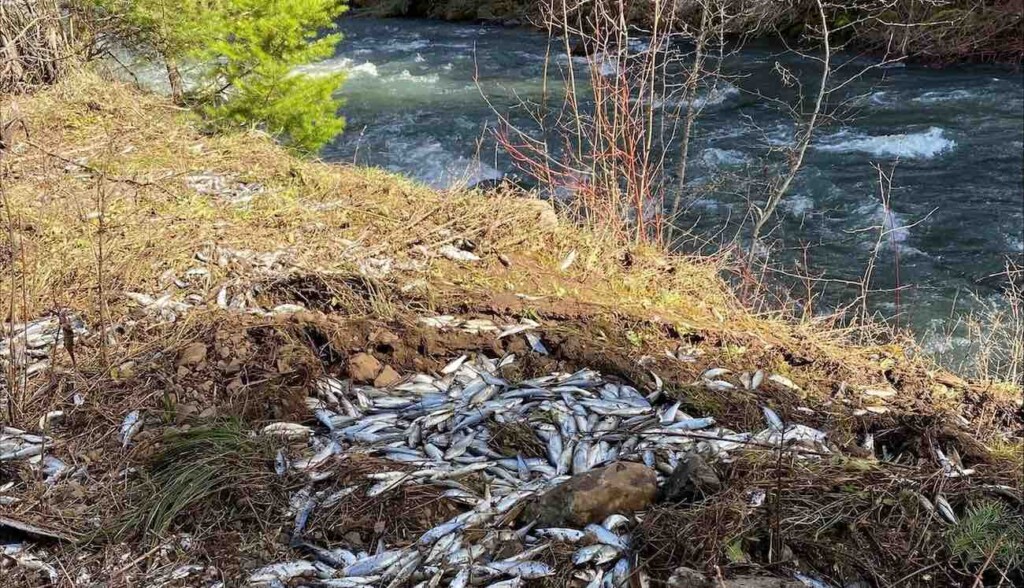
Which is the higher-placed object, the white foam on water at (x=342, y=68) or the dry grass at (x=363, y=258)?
the dry grass at (x=363, y=258)

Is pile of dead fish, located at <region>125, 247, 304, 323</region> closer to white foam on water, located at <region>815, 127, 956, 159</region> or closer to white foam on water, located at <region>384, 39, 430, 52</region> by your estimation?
white foam on water, located at <region>815, 127, 956, 159</region>

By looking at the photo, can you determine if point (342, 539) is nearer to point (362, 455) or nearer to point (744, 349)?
point (362, 455)

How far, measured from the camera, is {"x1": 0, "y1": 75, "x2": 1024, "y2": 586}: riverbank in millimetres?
2484

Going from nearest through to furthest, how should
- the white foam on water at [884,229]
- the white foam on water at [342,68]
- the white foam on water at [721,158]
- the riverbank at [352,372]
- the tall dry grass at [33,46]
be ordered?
the riverbank at [352,372] < the tall dry grass at [33,46] < the white foam on water at [884,229] < the white foam on water at [721,158] < the white foam on water at [342,68]

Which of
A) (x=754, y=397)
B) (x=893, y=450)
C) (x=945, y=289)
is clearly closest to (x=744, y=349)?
(x=754, y=397)

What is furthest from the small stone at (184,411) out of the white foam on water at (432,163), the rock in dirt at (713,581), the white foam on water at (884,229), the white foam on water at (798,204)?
the white foam on water at (798,204)

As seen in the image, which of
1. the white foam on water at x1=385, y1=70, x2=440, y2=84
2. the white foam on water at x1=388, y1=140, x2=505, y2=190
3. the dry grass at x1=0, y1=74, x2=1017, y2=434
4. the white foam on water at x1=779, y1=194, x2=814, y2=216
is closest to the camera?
the dry grass at x1=0, y1=74, x2=1017, y2=434

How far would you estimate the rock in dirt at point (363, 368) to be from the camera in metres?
3.39

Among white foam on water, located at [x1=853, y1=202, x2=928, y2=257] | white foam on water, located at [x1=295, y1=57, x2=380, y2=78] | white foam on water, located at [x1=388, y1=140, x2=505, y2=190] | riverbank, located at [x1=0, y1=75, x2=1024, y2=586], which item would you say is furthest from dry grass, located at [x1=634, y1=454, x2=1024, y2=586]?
white foam on water, located at [x1=295, y1=57, x2=380, y2=78]

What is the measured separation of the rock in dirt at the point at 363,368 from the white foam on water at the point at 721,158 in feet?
21.7

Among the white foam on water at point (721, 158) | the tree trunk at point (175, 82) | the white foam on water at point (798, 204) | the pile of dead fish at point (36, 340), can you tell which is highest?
the tree trunk at point (175, 82)

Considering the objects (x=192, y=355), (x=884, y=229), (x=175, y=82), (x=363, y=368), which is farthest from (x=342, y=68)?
(x=363, y=368)

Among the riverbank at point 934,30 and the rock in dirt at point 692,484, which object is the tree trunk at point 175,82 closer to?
the riverbank at point 934,30

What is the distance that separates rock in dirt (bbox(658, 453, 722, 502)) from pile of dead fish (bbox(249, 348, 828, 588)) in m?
0.15
